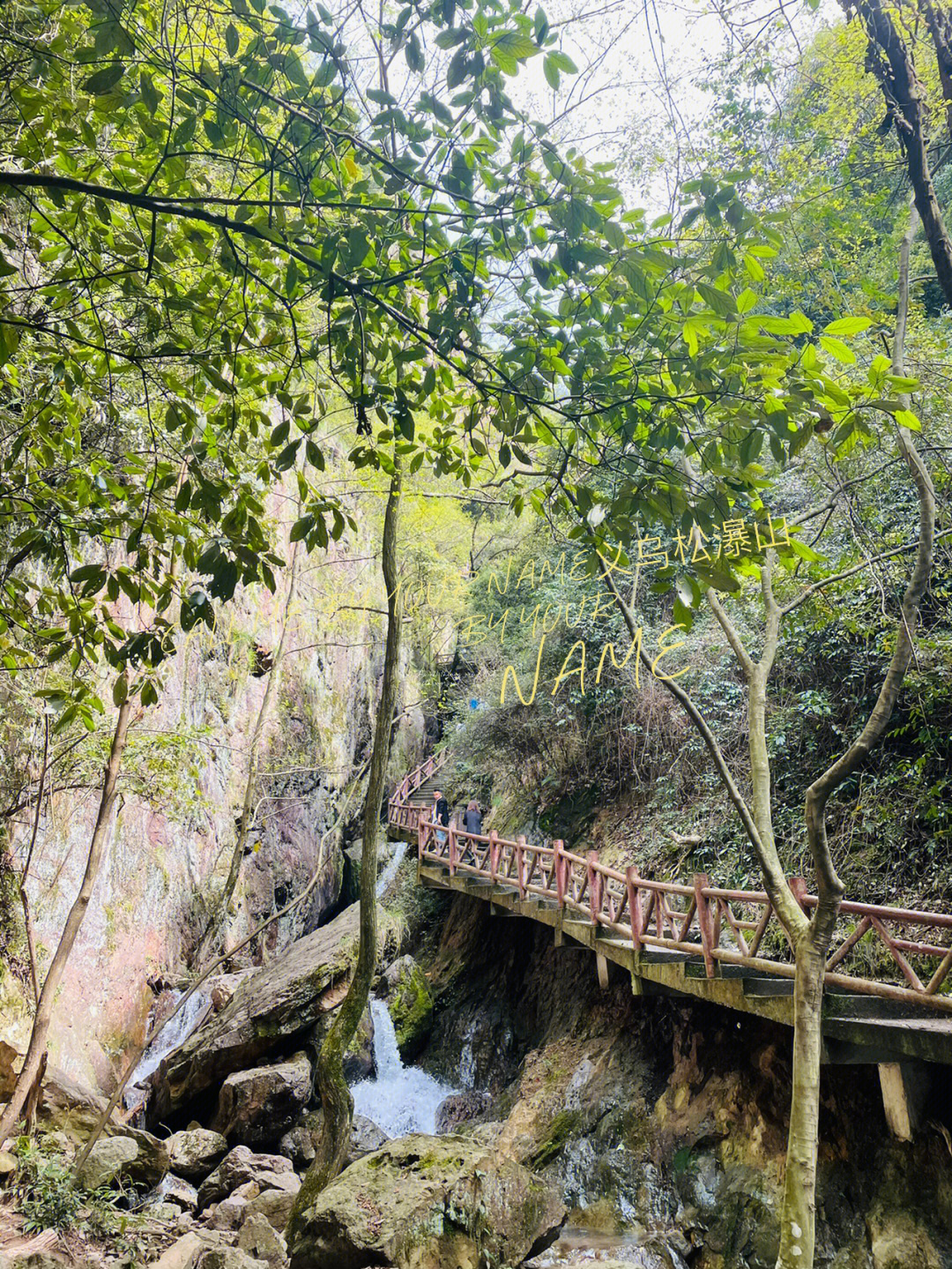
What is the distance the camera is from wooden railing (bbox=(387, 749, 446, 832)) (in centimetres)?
1617

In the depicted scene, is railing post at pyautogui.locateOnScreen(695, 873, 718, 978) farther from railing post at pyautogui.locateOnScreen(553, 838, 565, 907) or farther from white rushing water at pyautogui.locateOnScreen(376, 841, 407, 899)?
white rushing water at pyautogui.locateOnScreen(376, 841, 407, 899)

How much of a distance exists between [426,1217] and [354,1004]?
1.31m

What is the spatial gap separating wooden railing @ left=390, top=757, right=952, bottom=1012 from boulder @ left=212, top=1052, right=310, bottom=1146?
340 cm

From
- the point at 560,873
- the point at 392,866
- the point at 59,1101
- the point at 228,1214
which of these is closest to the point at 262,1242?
the point at 228,1214

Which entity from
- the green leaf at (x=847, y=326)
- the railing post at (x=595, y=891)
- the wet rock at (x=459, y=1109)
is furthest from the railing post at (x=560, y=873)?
the green leaf at (x=847, y=326)

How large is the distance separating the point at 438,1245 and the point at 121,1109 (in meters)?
5.48

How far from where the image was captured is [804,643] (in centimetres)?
771

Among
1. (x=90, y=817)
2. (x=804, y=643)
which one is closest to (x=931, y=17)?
(x=804, y=643)

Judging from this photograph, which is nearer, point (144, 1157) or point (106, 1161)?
point (106, 1161)

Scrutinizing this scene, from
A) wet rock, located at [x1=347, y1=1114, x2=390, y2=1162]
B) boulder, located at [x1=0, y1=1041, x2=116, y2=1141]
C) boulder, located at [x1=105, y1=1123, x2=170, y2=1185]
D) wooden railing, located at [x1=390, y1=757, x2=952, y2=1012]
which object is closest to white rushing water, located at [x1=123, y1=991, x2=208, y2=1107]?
boulder, located at [x1=105, y1=1123, x2=170, y2=1185]

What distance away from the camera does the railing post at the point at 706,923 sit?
541cm

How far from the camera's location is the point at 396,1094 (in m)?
10.3

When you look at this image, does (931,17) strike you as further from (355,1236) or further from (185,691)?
(185,691)

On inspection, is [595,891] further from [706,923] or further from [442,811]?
[442,811]
